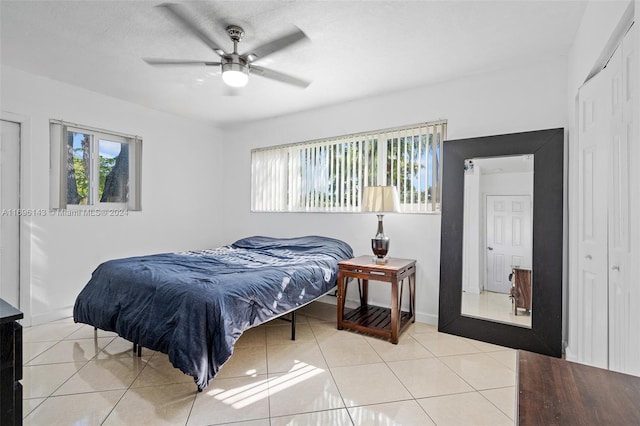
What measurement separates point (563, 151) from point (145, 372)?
365 cm

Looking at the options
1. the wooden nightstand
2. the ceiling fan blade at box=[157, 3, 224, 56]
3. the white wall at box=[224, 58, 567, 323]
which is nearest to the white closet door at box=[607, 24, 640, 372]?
the white wall at box=[224, 58, 567, 323]

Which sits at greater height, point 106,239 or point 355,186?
point 355,186

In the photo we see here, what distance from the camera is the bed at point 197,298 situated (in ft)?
6.22

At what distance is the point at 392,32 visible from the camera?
231 centimetres

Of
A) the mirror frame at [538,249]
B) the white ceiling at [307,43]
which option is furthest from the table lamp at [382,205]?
the white ceiling at [307,43]

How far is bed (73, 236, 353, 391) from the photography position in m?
1.90

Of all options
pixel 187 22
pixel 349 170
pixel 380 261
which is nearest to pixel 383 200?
pixel 380 261

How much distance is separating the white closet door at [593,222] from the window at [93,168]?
4.58m

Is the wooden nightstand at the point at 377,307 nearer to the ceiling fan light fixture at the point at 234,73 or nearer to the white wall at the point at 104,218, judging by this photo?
the ceiling fan light fixture at the point at 234,73

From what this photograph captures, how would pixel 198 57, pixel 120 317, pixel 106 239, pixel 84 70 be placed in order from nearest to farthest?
pixel 120 317 < pixel 198 57 < pixel 84 70 < pixel 106 239

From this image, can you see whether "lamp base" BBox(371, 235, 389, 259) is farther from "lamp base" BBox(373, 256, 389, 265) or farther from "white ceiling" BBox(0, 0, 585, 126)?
"white ceiling" BBox(0, 0, 585, 126)

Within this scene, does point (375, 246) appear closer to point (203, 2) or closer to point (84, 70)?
point (203, 2)

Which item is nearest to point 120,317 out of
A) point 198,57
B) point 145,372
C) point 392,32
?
point 145,372

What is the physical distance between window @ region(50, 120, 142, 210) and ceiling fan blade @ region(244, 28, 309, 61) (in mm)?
2367
